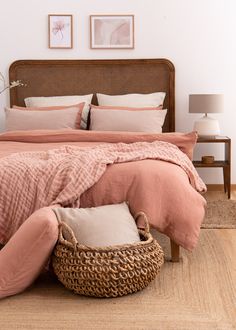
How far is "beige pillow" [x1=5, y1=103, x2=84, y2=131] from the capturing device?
498 centimetres

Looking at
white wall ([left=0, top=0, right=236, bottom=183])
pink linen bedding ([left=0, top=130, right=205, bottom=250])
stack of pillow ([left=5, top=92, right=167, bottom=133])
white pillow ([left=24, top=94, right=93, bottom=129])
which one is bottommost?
pink linen bedding ([left=0, top=130, right=205, bottom=250])

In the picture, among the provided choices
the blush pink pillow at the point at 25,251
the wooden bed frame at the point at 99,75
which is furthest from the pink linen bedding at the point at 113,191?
the wooden bed frame at the point at 99,75

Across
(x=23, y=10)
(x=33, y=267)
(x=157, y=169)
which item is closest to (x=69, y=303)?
(x=33, y=267)

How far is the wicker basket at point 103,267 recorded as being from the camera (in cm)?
258

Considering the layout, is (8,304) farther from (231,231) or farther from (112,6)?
(112,6)

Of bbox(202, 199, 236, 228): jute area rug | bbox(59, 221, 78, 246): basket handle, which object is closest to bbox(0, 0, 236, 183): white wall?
bbox(202, 199, 236, 228): jute area rug

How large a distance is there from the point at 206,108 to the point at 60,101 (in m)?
1.27

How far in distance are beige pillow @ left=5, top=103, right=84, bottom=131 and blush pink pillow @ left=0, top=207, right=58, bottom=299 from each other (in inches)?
93.1

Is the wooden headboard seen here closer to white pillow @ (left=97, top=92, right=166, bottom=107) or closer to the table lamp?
white pillow @ (left=97, top=92, right=166, bottom=107)

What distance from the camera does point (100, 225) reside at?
9.02 feet

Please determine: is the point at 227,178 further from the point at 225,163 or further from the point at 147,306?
the point at 147,306

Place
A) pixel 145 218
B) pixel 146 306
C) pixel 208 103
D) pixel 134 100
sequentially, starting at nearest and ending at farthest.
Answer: pixel 146 306 < pixel 145 218 < pixel 208 103 < pixel 134 100

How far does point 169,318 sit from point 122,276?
288mm

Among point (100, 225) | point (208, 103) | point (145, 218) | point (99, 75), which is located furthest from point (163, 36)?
point (100, 225)
